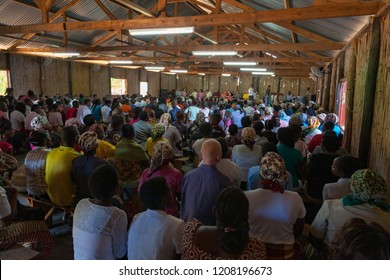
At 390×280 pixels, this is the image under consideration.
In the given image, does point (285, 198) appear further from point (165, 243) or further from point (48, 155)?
point (48, 155)

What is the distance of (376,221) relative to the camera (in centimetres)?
202

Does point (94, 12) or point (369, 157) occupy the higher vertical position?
point (94, 12)

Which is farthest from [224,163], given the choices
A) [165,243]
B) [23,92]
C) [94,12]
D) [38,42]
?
[23,92]

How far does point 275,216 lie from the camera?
2211 millimetres

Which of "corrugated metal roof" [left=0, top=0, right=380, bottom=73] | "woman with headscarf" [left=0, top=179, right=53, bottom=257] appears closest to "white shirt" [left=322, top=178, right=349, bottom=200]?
"woman with headscarf" [left=0, top=179, right=53, bottom=257]

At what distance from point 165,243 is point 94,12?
1086 cm

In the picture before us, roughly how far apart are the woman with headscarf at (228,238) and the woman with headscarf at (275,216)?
0.53 metres

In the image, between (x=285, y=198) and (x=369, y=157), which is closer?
(x=285, y=198)

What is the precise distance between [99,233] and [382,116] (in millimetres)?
3784

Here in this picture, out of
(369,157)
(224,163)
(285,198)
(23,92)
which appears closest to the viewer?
(285,198)

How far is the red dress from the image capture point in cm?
166

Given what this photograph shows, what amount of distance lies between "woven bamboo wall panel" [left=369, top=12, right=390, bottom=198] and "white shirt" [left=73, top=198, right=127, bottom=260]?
122 inches

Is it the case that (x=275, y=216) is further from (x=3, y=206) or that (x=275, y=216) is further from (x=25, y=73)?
(x=25, y=73)

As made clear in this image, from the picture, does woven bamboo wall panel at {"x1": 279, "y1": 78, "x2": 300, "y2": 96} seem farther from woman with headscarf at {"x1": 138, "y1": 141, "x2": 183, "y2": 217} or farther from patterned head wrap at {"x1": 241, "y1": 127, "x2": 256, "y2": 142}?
woman with headscarf at {"x1": 138, "y1": 141, "x2": 183, "y2": 217}
